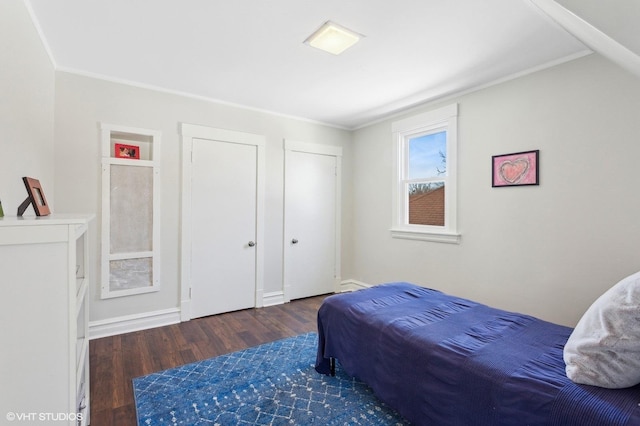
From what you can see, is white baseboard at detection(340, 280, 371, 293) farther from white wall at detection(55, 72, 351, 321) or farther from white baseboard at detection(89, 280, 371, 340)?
white baseboard at detection(89, 280, 371, 340)

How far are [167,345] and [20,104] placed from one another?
2.15 m

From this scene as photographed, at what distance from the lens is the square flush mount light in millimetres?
2139

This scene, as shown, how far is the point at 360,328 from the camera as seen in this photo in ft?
6.54

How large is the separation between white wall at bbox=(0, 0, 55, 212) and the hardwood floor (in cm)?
131

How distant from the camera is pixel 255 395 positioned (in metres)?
2.03

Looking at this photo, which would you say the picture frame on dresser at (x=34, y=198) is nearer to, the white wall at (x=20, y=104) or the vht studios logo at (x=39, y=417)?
the white wall at (x=20, y=104)

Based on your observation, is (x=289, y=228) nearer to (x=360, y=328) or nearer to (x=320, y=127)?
(x=320, y=127)

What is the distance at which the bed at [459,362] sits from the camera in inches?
45.3

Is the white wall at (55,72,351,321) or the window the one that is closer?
the white wall at (55,72,351,321)

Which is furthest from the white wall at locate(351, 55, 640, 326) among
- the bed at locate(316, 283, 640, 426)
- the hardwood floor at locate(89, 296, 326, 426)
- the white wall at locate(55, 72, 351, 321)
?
the white wall at locate(55, 72, 351, 321)

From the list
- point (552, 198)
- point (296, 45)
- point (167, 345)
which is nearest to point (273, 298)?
point (167, 345)

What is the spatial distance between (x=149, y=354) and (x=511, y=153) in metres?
3.71

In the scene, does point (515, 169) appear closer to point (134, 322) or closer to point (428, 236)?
point (428, 236)

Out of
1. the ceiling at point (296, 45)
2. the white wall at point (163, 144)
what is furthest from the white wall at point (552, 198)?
the white wall at point (163, 144)
